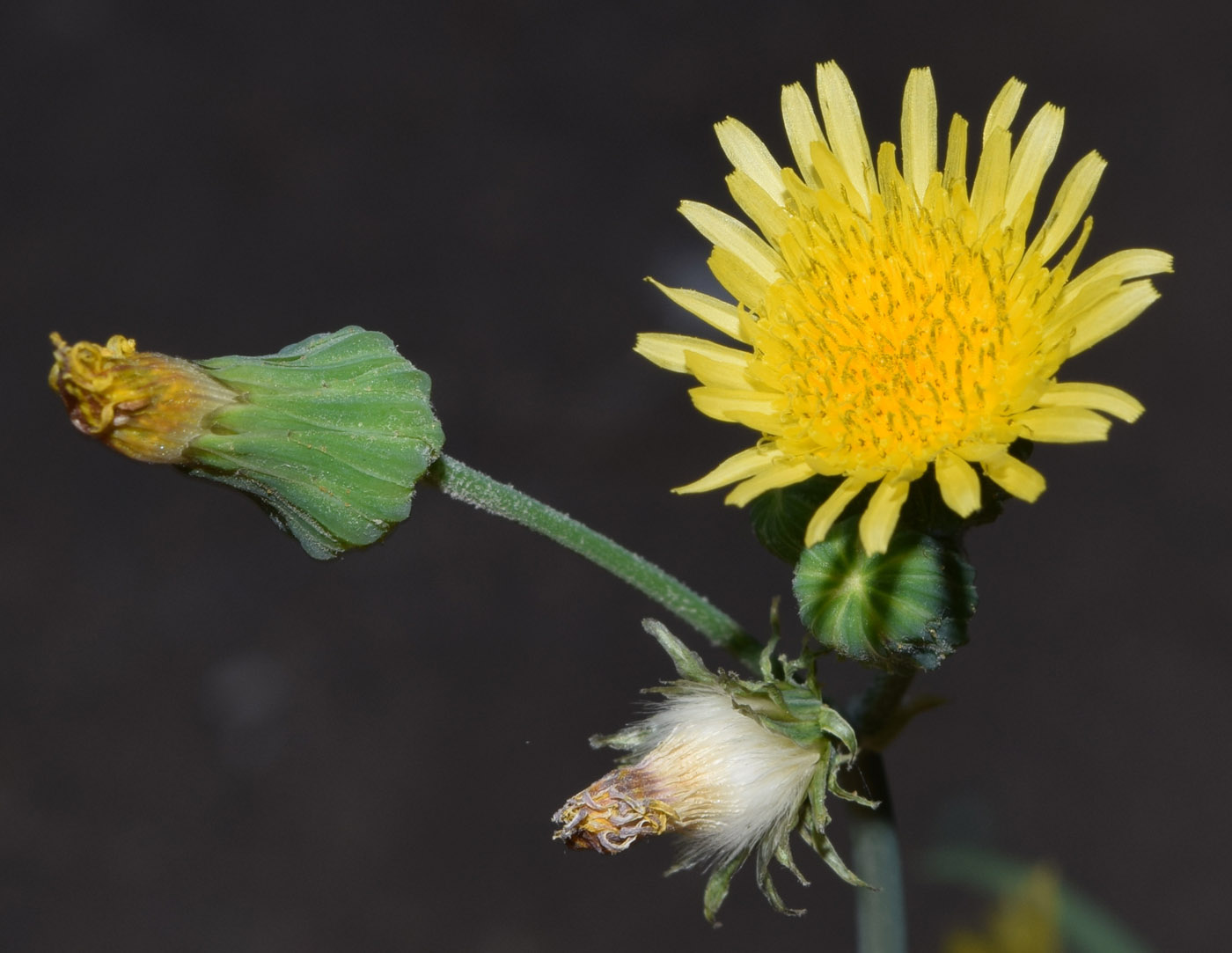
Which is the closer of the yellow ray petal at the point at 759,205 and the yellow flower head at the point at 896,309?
the yellow flower head at the point at 896,309

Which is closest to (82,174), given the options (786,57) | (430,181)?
(430,181)

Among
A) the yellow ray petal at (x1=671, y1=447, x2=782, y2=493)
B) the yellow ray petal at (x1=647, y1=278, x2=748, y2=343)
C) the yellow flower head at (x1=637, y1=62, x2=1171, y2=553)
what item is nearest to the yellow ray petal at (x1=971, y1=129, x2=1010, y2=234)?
the yellow flower head at (x1=637, y1=62, x2=1171, y2=553)

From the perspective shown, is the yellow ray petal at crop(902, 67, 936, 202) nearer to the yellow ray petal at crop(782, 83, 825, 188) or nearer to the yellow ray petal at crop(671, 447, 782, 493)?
the yellow ray petal at crop(782, 83, 825, 188)

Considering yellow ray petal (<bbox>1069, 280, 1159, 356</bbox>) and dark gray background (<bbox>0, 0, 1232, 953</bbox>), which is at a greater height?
yellow ray petal (<bbox>1069, 280, 1159, 356</bbox>)

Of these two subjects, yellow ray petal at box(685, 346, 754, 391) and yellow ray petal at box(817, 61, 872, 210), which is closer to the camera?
yellow ray petal at box(685, 346, 754, 391)

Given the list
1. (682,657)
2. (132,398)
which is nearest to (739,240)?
(682,657)

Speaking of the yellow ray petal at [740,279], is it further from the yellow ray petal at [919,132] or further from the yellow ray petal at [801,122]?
the yellow ray petal at [919,132]

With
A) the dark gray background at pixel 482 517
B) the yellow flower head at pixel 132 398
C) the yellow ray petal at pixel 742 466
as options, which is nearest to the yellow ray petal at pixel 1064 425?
the yellow ray petal at pixel 742 466

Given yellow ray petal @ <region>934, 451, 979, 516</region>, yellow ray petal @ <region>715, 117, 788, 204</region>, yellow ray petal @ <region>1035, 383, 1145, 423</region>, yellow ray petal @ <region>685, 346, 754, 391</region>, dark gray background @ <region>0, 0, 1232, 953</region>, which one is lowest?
dark gray background @ <region>0, 0, 1232, 953</region>

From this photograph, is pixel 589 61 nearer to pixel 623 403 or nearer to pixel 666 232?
pixel 666 232
